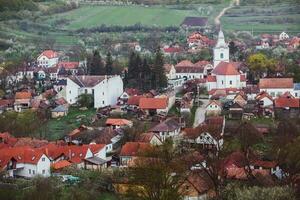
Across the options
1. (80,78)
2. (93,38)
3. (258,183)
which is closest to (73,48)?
(93,38)

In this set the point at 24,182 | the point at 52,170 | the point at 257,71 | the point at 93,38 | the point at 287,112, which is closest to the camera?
the point at 24,182

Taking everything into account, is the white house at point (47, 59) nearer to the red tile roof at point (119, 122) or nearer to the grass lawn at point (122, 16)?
the red tile roof at point (119, 122)

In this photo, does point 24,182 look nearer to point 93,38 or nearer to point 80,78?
point 80,78

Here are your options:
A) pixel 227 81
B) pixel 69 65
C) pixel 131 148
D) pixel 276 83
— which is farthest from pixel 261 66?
pixel 131 148

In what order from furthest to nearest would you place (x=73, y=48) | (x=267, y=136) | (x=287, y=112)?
(x=73, y=48), (x=287, y=112), (x=267, y=136)

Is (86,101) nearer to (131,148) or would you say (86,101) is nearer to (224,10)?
(131,148)

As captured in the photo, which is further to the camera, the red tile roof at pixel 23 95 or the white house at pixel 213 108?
the red tile roof at pixel 23 95

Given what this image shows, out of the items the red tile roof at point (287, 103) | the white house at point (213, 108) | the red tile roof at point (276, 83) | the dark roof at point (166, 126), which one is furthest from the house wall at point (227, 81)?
the dark roof at point (166, 126)
